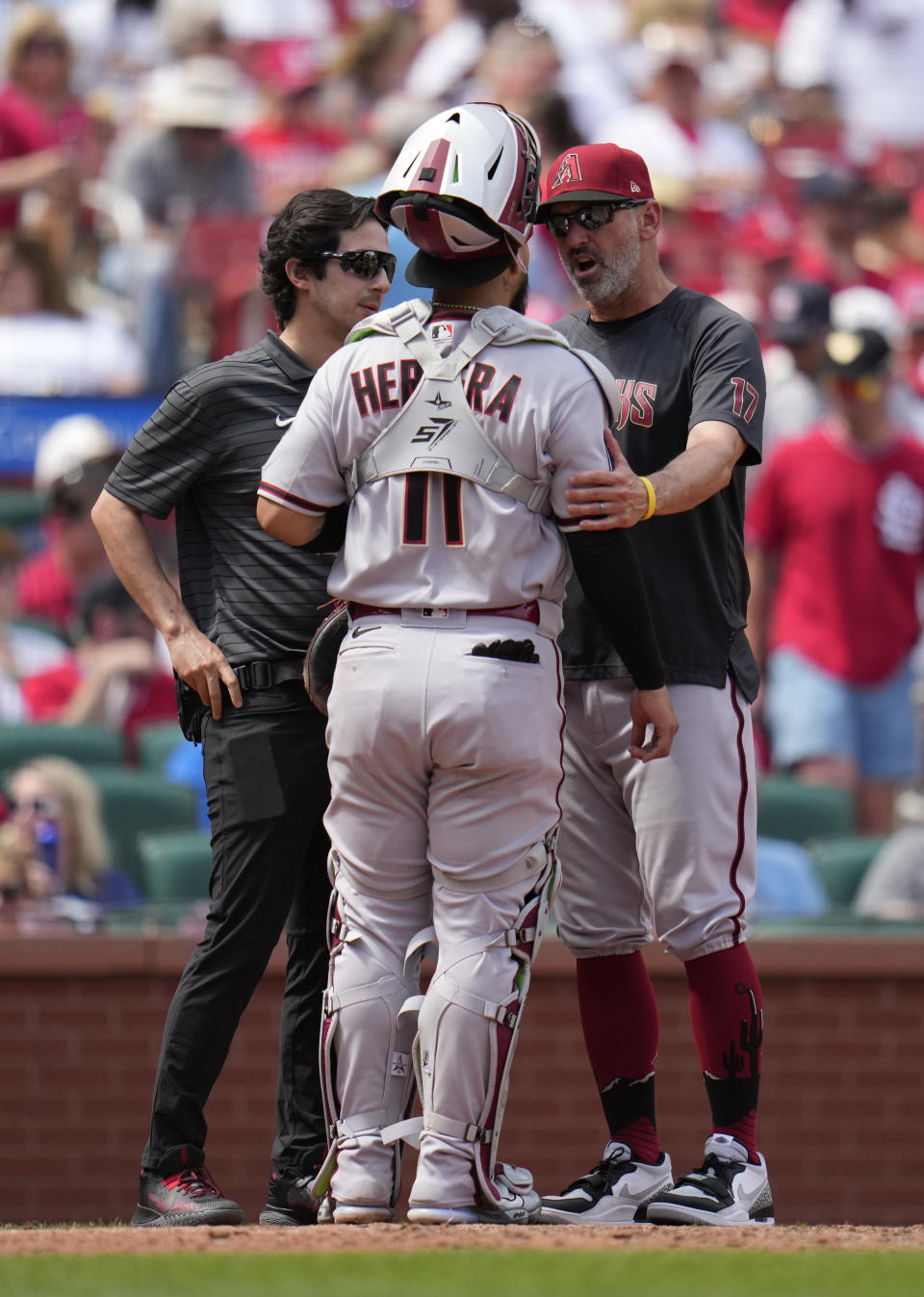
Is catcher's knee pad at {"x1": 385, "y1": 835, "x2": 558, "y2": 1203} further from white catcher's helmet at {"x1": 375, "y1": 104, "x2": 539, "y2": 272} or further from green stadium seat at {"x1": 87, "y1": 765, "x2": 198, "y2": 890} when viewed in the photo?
green stadium seat at {"x1": 87, "y1": 765, "x2": 198, "y2": 890}

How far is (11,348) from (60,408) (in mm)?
507

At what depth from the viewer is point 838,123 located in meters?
12.8

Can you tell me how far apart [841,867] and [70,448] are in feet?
12.3

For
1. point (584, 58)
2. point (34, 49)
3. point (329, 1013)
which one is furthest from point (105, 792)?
point (584, 58)

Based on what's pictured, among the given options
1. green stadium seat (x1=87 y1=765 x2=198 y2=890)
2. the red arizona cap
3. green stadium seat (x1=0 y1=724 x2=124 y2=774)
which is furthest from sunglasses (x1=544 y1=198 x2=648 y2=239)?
green stadium seat (x1=0 y1=724 x2=124 y2=774)

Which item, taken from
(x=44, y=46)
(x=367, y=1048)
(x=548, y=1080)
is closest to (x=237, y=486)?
(x=367, y=1048)

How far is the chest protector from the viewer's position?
3.57 m

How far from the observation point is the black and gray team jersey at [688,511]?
13.3 feet

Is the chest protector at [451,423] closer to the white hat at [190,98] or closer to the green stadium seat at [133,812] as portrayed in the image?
the green stadium seat at [133,812]

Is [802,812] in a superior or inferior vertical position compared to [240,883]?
superior

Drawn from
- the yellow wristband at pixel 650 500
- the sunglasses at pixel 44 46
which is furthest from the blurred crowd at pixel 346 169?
the yellow wristband at pixel 650 500

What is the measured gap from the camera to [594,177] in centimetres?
403

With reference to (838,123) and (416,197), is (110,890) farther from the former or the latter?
(838,123)

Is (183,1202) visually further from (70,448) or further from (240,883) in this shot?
(70,448)
